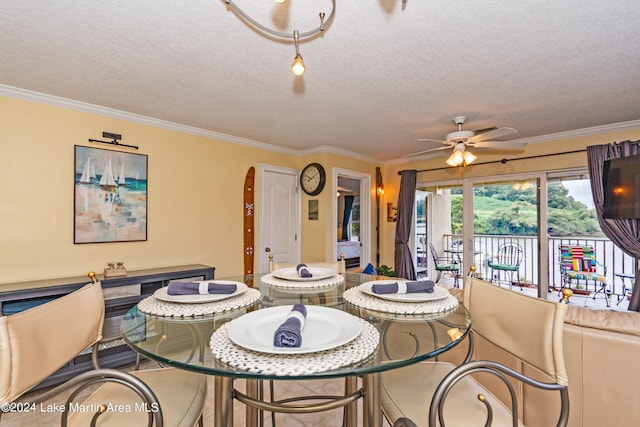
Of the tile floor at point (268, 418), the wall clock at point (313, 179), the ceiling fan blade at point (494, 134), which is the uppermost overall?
the ceiling fan blade at point (494, 134)

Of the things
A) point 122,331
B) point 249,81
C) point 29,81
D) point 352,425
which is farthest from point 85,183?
point 352,425

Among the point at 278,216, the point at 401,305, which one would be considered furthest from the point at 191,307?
the point at 278,216

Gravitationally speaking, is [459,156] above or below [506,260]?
above

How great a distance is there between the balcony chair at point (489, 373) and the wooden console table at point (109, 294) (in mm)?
2377

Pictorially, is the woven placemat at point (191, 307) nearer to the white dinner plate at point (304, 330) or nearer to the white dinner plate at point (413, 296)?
the white dinner plate at point (304, 330)

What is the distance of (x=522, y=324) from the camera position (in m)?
1.20

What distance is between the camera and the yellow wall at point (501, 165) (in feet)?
11.3

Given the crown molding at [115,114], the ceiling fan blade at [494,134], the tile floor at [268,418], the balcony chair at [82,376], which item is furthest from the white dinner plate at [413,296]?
the crown molding at [115,114]

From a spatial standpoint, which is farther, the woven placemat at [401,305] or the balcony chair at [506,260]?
the balcony chair at [506,260]

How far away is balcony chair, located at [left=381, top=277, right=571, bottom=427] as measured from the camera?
954mm

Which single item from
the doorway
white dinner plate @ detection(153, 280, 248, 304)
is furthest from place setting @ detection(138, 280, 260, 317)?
the doorway

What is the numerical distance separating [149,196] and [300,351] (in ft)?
9.53

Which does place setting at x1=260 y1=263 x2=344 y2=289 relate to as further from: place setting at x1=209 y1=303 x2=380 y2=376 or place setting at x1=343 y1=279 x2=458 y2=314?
place setting at x1=209 y1=303 x2=380 y2=376

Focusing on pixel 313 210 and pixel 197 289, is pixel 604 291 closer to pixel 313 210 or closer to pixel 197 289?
pixel 313 210
